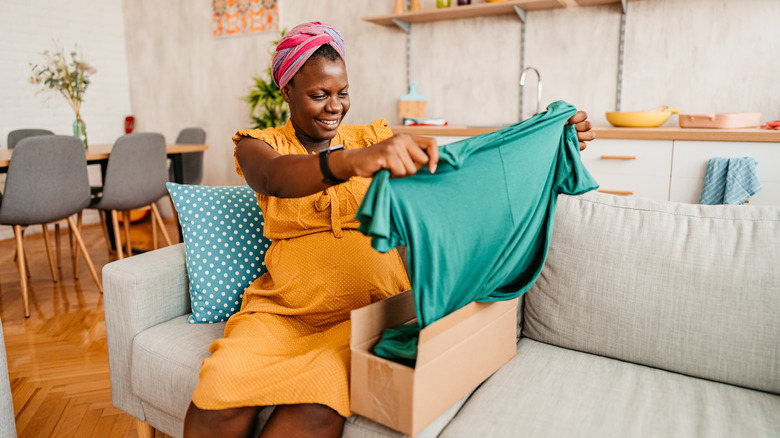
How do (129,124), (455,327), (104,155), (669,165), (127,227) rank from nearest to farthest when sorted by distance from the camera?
(455,327)
(669,165)
(104,155)
(127,227)
(129,124)

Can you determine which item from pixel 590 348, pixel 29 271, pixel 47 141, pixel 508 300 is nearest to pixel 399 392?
pixel 508 300

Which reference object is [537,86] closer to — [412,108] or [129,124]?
[412,108]

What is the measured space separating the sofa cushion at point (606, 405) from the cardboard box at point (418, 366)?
7 centimetres

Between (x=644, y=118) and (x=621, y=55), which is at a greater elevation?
(x=621, y=55)

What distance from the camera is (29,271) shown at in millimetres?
3570

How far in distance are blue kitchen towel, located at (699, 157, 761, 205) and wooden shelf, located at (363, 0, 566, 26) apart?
1.31m

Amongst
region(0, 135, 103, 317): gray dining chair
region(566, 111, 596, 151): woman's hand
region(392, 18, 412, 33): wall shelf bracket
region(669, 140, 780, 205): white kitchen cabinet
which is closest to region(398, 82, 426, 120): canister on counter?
region(392, 18, 412, 33): wall shelf bracket

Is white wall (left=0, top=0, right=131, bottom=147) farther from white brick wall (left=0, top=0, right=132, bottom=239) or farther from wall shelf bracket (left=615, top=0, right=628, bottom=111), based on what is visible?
wall shelf bracket (left=615, top=0, right=628, bottom=111)

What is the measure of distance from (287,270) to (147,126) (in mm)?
4941

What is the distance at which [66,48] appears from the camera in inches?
194

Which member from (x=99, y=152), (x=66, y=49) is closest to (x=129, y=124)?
(x=66, y=49)

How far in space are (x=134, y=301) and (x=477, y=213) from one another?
1.02 m

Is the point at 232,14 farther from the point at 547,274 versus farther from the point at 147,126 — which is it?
the point at 547,274

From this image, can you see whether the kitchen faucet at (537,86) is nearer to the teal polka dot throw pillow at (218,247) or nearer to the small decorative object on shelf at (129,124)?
the teal polka dot throw pillow at (218,247)
